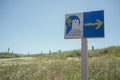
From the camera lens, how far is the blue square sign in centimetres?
357

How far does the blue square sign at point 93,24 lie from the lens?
3572 millimetres

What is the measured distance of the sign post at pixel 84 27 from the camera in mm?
3607

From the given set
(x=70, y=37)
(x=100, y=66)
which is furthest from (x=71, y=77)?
(x=70, y=37)

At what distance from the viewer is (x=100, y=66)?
729cm

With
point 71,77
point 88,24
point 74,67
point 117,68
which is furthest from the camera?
point 74,67

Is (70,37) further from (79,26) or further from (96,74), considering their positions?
(96,74)

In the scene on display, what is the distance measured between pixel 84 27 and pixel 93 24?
181mm

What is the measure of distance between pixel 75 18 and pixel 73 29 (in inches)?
9.0

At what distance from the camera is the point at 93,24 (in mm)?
3652

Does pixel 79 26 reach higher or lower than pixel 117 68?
higher

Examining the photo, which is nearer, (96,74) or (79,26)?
(79,26)

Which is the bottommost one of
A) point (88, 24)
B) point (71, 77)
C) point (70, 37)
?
point (71, 77)

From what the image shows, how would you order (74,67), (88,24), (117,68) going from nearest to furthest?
1. (88,24)
2. (117,68)
3. (74,67)

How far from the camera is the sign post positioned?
3.61 meters
